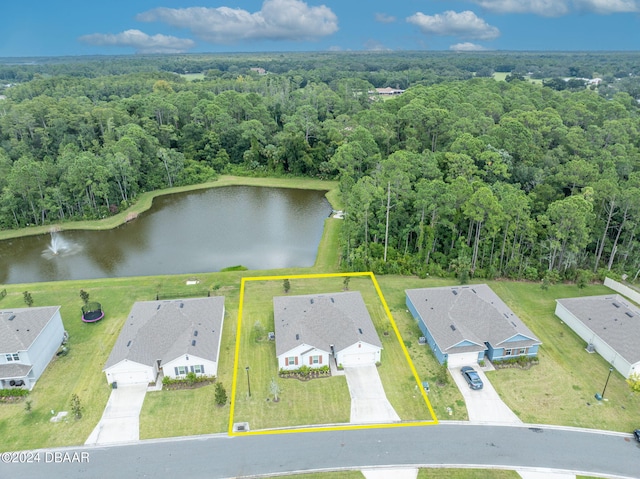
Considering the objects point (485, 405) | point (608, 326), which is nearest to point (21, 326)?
point (485, 405)

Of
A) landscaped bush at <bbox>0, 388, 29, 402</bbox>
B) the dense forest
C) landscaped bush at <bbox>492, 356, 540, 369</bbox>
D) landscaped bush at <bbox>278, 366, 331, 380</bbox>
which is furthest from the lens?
the dense forest

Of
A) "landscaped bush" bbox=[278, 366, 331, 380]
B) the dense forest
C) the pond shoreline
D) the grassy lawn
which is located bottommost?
the pond shoreline

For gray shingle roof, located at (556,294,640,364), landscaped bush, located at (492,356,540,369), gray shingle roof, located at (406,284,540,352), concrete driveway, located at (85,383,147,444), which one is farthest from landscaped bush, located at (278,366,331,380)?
gray shingle roof, located at (556,294,640,364)

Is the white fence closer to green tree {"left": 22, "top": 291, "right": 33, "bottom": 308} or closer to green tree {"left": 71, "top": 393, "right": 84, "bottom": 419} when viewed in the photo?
green tree {"left": 71, "top": 393, "right": 84, "bottom": 419}

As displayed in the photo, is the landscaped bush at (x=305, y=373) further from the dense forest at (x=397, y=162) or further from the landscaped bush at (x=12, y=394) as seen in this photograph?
the landscaped bush at (x=12, y=394)

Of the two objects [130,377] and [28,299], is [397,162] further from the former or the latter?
[28,299]

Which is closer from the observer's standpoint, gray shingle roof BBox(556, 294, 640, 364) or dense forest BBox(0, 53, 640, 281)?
gray shingle roof BBox(556, 294, 640, 364)
